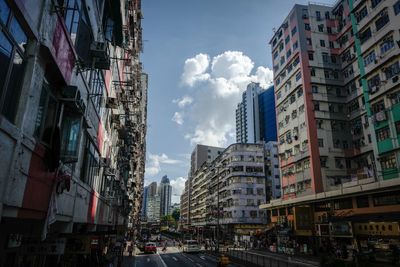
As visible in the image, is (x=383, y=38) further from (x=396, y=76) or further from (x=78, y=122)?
(x=78, y=122)

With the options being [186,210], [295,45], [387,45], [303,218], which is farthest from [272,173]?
[186,210]

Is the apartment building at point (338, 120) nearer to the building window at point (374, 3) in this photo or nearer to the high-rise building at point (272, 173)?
the building window at point (374, 3)

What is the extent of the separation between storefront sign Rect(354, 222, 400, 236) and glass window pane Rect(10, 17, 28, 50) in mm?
34932

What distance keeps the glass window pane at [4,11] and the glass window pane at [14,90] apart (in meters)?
0.85

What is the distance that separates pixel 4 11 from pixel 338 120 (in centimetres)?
5080

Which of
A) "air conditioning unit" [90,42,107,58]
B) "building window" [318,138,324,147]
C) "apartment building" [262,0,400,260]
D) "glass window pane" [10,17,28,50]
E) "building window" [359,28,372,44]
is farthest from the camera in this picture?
"building window" [318,138,324,147]

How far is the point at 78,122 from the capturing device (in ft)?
36.1

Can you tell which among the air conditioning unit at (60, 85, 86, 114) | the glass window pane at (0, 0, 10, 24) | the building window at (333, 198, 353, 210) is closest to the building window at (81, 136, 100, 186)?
the air conditioning unit at (60, 85, 86, 114)

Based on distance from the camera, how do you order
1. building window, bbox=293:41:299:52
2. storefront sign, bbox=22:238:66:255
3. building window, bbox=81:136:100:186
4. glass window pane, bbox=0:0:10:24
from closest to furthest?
glass window pane, bbox=0:0:10:24 → storefront sign, bbox=22:238:66:255 → building window, bbox=81:136:100:186 → building window, bbox=293:41:299:52

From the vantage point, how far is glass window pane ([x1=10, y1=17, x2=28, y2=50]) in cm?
642

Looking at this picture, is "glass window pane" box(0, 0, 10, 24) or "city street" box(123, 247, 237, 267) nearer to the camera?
"glass window pane" box(0, 0, 10, 24)

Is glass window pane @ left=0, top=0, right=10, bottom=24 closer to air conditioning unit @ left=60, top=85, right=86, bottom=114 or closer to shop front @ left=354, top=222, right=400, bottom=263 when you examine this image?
air conditioning unit @ left=60, top=85, right=86, bottom=114

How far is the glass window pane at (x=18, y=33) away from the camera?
6.42 meters

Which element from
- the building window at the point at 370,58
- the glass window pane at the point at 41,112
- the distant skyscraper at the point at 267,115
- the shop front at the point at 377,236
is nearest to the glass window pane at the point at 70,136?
the glass window pane at the point at 41,112
